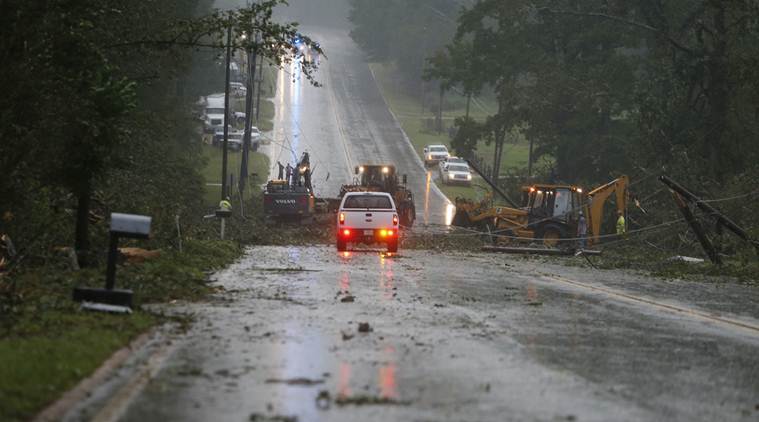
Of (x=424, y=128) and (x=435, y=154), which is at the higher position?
(x=424, y=128)

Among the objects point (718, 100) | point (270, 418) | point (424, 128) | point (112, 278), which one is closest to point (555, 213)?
point (718, 100)

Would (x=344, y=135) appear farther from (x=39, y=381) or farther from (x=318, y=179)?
(x=39, y=381)

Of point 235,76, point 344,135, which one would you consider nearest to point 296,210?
point 344,135

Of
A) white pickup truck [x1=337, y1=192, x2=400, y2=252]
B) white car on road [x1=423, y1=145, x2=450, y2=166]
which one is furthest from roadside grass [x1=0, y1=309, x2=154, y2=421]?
white car on road [x1=423, y1=145, x2=450, y2=166]

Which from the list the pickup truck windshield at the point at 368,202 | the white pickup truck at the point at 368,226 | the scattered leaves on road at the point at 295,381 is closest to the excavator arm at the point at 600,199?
the pickup truck windshield at the point at 368,202

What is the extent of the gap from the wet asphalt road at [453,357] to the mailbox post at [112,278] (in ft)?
3.55

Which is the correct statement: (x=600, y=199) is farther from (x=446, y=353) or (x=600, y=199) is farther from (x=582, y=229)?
(x=446, y=353)

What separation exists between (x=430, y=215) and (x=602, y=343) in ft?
188

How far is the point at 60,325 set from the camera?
44.8ft

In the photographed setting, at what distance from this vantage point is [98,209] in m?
28.8

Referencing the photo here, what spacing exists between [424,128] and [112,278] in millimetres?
107719

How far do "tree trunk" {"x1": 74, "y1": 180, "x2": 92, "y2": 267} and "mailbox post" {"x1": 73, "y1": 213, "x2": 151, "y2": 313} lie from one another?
244 inches

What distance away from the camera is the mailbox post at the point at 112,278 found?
48.8ft

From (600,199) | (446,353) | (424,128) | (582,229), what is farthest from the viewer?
(424,128)
